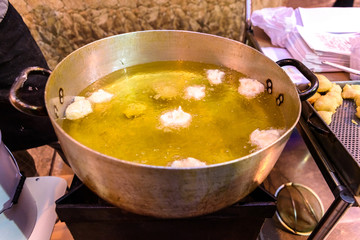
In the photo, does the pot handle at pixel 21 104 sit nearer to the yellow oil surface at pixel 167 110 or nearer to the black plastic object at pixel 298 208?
the yellow oil surface at pixel 167 110

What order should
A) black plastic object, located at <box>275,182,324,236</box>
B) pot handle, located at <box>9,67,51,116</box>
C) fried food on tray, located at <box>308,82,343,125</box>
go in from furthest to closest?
black plastic object, located at <box>275,182,324,236</box> < fried food on tray, located at <box>308,82,343,125</box> < pot handle, located at <box>9,67,51,116</box>

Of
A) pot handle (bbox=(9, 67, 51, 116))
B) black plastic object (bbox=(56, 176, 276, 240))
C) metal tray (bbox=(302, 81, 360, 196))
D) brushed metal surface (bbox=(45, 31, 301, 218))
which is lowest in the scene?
black plastic object (bbox=(56, 176, 276, 240))

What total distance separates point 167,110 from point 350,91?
1116 mm

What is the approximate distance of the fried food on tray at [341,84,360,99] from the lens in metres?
1.52

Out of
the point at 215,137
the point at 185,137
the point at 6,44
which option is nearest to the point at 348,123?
the point at 215,137

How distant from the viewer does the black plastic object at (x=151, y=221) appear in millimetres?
1033

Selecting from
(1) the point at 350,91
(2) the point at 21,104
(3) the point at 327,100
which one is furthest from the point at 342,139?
(2) the point at 21,104

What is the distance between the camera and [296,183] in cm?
225

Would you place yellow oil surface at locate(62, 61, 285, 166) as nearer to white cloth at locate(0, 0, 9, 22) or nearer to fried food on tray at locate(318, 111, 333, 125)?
fried food on tray at locate(318, 111, 333, 125)

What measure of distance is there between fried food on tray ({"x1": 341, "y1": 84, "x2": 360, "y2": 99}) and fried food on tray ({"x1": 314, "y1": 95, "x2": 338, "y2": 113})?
159 millimetres

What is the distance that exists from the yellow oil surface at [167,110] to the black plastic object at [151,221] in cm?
20

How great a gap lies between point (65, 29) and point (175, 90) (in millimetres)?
1484

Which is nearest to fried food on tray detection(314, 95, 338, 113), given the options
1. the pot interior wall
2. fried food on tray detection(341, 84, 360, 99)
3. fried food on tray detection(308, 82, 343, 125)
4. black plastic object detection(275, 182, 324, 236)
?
fried food on tray detection(308, 82, 343, 125)

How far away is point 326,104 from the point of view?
4.62ft
